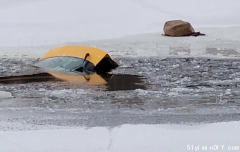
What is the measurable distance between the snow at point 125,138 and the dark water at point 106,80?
2.30 metres

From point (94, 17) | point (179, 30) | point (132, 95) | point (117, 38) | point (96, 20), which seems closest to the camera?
point (132, 95)

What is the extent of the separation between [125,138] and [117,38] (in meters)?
8.65

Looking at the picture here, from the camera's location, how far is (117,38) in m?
13.7

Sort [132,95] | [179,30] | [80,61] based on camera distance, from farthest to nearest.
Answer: [179,30] → [80,61] → [132,95]

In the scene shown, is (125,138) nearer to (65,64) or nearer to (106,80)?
(106,80)

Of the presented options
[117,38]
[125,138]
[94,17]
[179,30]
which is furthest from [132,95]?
[94,17]

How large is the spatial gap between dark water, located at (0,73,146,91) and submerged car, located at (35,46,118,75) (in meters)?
0.42

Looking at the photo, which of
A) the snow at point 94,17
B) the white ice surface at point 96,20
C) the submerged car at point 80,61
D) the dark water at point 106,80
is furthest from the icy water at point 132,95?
the snow at point 94,17

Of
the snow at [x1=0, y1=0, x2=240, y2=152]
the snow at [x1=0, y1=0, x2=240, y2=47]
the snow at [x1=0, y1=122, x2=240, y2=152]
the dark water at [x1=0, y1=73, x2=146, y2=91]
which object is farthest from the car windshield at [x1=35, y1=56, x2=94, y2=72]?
the snow at [x1=0, y1=122, x2=240, y2=152]

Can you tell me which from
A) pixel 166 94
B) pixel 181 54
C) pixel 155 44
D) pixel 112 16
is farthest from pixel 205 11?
pixel 166 94

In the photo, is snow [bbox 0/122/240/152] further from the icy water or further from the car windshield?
the car windshield

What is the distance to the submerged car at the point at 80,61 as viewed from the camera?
9242mm

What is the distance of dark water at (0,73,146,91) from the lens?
7.95 meters

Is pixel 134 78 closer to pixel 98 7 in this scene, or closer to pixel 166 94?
pixel 166 94
